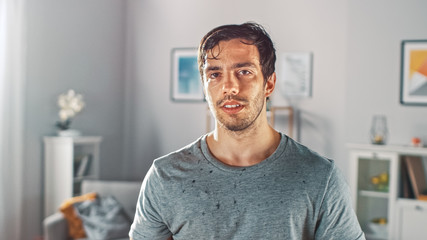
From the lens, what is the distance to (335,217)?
1137mm

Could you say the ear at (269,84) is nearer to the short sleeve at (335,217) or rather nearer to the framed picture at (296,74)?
the short sleeve at (335,217)

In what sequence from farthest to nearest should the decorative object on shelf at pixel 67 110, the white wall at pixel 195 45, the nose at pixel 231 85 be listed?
the white wall at pixel 195 45, the decorative object on shelf at pixel 67 110, the nose at pixel 231 85

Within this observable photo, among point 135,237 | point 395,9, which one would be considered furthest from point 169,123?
point 135,237

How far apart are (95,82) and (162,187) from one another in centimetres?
403

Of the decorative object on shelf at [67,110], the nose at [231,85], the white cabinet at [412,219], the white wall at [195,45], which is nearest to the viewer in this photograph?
the nose at [231,85]

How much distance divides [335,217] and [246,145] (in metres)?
0.26

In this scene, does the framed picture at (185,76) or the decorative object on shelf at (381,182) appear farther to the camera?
the framed picture at (185,76)

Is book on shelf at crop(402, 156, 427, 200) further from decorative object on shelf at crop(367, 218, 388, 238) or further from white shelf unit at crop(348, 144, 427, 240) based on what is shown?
decorative object on shelf at crop(367, 218, 388, 238)

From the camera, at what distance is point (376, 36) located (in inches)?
Result: 177

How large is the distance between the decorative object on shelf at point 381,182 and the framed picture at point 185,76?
1945 mm

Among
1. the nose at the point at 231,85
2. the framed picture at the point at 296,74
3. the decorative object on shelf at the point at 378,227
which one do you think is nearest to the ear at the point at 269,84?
the nose at the point at 231,85

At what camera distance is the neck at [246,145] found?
3.96 ft

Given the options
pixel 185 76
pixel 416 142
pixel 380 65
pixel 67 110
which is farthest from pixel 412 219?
pixel 67 110

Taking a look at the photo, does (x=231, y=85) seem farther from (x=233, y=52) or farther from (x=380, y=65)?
(x=380, y=65)
